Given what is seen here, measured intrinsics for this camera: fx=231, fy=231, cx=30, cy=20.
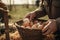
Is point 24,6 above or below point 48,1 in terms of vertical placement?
below

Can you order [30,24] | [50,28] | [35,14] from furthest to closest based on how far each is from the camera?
[35,14] → [30,24] → [50,28]

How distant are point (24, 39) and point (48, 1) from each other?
0.60 m

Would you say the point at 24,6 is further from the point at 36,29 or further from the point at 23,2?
the point at 36,29

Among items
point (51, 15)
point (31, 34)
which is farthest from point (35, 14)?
point (31, 34)

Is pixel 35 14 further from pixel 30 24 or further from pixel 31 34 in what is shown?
pixel 31 34

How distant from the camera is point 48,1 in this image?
2.90m

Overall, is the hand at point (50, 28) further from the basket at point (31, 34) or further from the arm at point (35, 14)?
the arm at point (35, 14)

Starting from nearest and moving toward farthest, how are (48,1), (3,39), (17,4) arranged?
(48,1) → (3,39) → (17,4)

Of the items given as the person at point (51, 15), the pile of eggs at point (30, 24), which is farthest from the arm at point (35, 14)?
the pile of eggs at point (30, 24)

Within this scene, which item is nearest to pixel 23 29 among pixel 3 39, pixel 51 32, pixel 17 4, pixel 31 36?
pixel 31 36

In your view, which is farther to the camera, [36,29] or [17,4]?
[17,4]

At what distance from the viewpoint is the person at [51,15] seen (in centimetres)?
252

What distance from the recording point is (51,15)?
293 cm

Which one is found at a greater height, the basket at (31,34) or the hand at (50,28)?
the hand at (50,28)
